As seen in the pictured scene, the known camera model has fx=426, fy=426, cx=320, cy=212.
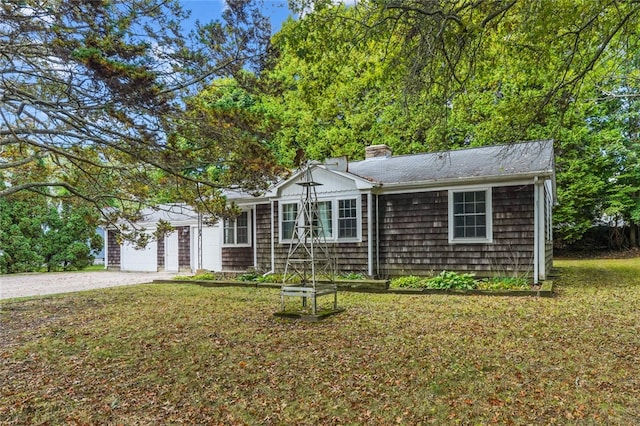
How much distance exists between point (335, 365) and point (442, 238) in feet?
24.0

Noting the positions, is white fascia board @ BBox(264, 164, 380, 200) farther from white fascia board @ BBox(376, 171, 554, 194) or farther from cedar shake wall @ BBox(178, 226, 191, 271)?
cedar shake wall @ BBox(178, 226, 191, 271)

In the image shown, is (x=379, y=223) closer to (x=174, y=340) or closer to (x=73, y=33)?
(x=174, y=340)

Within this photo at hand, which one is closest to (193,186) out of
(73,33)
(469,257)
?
(73,33)

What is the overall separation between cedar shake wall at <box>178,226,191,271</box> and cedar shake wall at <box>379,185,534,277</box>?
10.1m

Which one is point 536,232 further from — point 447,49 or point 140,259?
point 140,259

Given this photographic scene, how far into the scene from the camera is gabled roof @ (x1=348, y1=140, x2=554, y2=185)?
1046 cm

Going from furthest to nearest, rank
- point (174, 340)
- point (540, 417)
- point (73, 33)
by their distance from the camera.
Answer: point (174, 340), point (73, 33), point (540, 417)

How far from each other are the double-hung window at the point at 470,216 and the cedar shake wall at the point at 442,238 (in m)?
0.15

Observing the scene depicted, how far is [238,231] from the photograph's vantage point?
15.2 metres

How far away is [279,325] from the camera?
7.08m

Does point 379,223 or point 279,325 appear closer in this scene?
point 279,325

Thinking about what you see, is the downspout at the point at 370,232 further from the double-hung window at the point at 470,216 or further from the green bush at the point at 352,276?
the double-hung window at the point at 470,216

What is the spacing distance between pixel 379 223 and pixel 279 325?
5.92 m

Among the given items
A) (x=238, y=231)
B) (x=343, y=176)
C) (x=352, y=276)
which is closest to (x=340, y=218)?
(x=343, y=176)
